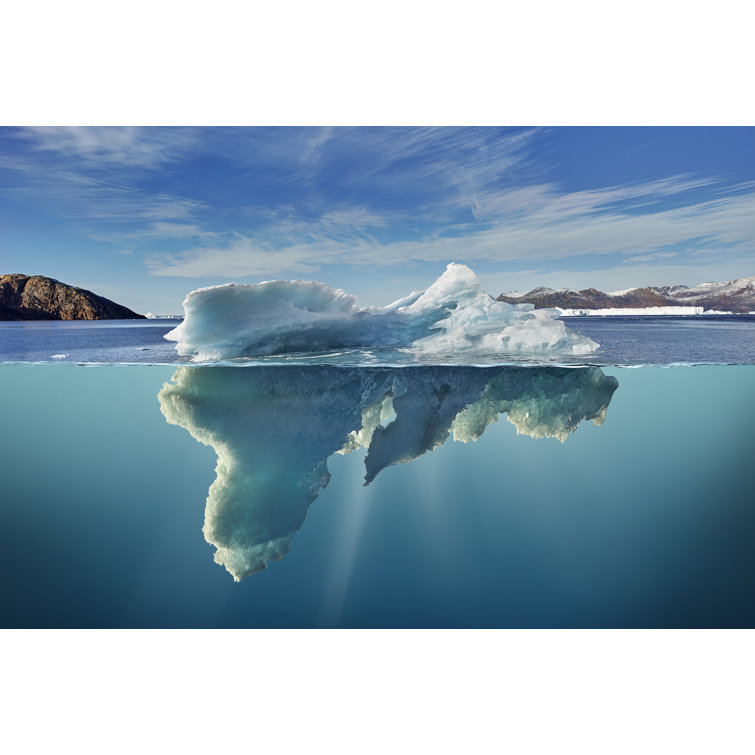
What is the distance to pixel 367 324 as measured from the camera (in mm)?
5941

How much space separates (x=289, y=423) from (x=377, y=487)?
4.71 m

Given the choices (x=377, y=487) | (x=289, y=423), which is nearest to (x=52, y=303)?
(x=289, y=423)

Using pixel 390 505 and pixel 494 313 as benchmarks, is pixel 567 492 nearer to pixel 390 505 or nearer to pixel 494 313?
pixel 390 505

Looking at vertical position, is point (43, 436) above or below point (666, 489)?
above

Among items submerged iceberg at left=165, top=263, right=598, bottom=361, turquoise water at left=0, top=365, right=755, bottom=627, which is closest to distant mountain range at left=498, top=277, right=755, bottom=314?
submerged iceberg at left=165, top=263, right=598, bottom=361

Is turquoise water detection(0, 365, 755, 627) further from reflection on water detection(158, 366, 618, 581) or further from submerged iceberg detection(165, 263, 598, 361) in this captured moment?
submerged iceberg detection(165, 263, 598, 361)

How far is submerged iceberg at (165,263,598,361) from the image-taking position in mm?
5199

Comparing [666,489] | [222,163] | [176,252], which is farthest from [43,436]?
[666,489]

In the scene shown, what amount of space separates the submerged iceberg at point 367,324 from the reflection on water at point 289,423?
1.19ft

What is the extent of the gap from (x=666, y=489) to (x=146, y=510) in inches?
396

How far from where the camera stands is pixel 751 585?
7434 mm

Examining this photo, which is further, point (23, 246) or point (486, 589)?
point (486, 589)

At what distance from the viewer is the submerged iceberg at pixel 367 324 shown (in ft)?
17.1

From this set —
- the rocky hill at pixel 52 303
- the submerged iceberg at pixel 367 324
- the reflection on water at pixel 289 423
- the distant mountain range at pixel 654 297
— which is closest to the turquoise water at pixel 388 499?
the reflection on water at pixel 289 423
